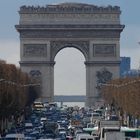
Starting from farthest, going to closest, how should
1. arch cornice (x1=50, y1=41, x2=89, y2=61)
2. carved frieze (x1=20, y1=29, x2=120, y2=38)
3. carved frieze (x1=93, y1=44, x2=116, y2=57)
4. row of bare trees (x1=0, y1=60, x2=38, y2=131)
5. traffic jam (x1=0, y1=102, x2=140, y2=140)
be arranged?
carved frieze (x1=20, y1=29, x2=120, y2=38)
arch cornice (x1=50, y1=41, x2=89, y2=61)
carved frieze (x1=93, y1=44, x2=116, y2=57)
row of bare trees (x1=0, y1=60, x2=38, y2=131)
traffic jam (x1=0, y1=102, x2=140, y2=140)

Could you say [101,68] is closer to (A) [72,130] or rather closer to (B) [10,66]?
(B) [10,66]

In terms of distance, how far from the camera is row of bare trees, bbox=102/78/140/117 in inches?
3541

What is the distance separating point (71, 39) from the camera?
506 feet

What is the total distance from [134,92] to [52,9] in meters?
63.1

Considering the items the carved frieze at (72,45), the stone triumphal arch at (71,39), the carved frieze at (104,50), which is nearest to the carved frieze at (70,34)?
the stone triumphal arch at (71,39)

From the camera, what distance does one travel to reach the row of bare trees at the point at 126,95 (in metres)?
89.9

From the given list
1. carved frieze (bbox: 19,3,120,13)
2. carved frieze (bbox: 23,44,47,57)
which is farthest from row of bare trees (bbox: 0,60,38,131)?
carved frieze (bbox: 19,3,120,13)

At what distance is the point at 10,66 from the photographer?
11356cm

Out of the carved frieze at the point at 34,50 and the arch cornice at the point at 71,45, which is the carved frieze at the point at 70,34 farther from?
the carved frieze at the point at 34,50

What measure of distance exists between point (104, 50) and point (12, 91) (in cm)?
5667

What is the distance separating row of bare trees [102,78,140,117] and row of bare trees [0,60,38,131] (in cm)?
992

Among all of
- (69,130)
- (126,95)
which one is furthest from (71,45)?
(69,130)

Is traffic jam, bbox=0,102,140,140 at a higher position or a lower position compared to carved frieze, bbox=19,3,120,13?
lower

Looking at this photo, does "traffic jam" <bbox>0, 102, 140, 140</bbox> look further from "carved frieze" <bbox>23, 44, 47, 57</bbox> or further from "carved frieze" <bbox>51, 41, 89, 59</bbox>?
"carved frieze" <bbox>51, 41, 89, 59</bbox>
